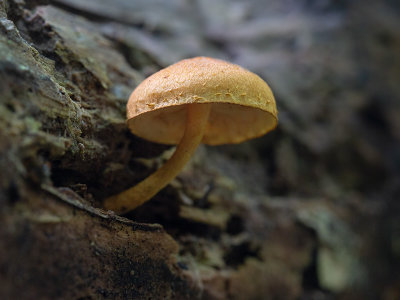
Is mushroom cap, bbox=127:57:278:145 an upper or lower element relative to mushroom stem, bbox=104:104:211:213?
upper

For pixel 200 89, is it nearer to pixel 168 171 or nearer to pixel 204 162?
pixel 168 171

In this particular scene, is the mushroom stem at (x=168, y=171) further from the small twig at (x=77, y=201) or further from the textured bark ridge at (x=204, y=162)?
the small twig at (x=77, y=201)

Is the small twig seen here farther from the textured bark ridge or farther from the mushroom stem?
the mushroom stem

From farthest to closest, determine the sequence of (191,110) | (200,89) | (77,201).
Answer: (191,110) < (200,89) < (77,201)

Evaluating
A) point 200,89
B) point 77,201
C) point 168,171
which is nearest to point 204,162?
point 168,171

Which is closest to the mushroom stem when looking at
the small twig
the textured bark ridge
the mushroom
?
the mushroom

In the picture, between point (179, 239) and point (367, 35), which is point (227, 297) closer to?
point (179, 239)

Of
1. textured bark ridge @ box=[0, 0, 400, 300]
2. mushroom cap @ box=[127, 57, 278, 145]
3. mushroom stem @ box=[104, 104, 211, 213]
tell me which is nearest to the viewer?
textured bark ridge @ box=[0, 0, 400, 300]
